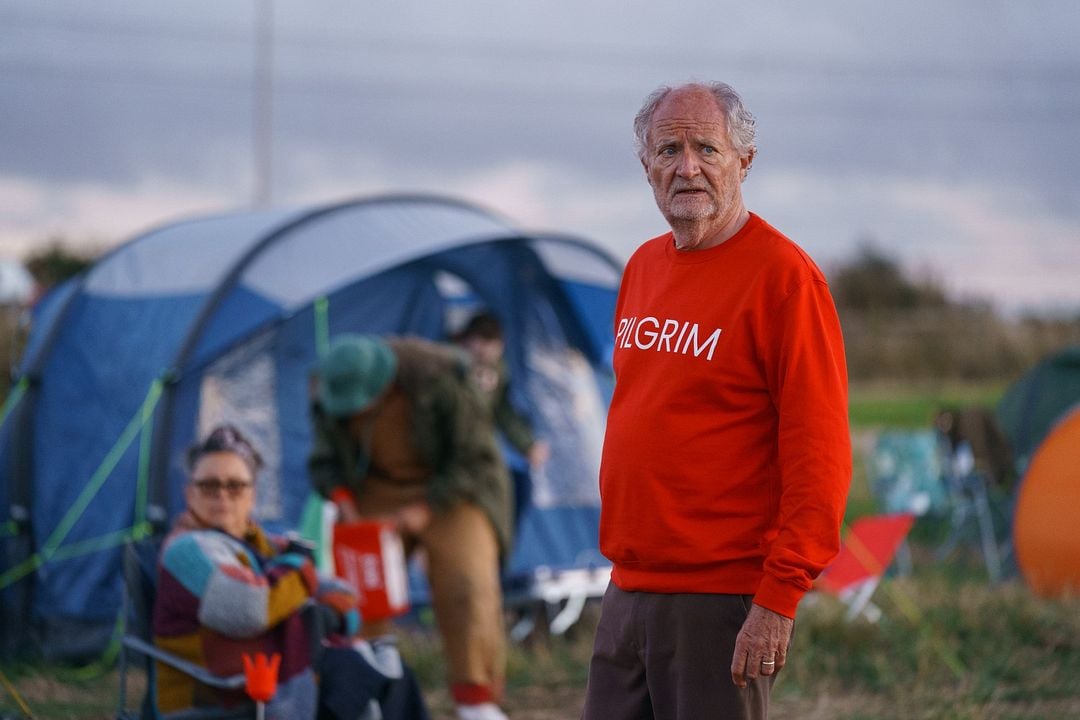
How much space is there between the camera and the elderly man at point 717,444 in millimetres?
2297

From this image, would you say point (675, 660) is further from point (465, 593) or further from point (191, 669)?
point (465, 593)

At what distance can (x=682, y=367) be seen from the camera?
2410 millimetres

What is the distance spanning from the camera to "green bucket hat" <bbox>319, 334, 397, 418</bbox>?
5.02 metres

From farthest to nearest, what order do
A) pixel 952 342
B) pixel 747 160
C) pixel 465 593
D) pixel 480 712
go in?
pixel 952 342
pixel 465 593
pixel 480 712
pixel 747 160

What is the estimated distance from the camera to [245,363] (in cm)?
636

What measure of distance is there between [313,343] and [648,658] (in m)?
4.52

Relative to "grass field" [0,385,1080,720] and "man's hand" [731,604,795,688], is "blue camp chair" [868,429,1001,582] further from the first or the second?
"man's hand" [731,604,795,688]

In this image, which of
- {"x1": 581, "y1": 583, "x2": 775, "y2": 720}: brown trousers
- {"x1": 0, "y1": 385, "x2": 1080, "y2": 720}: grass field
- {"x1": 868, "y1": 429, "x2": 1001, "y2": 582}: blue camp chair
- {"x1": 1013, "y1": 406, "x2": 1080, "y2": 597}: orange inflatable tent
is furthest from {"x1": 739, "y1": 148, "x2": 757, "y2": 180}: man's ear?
{"x1": 868, "y1": 429, "x2": 1001, "y2": 582}: blue camp chair

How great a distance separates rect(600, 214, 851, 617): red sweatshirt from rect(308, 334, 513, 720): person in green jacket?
2427 millimetres

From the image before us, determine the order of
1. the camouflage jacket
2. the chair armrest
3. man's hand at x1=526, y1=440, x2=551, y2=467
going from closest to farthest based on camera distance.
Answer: the chair armrest
the camouflage jacket
man's hand at x1=526, y1=440, x2=551, y2=467

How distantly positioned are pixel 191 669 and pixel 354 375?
1.75 metres

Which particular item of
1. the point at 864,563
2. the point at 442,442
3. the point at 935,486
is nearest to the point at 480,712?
the point at 442,442

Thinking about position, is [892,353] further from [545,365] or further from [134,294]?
[134,294]

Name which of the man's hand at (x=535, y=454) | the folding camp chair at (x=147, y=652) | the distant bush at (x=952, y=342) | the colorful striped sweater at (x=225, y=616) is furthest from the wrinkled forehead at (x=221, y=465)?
the distant bush at (x=952, y=342)
